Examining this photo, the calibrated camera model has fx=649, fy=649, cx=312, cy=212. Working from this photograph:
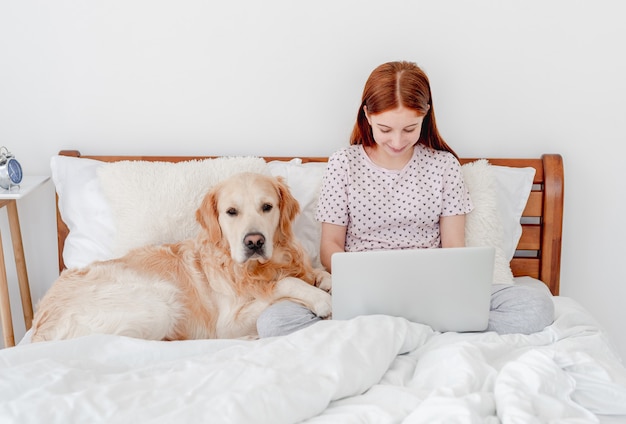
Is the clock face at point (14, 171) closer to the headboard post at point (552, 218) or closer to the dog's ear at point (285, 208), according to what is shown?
the dog's ear at point (285, 208)

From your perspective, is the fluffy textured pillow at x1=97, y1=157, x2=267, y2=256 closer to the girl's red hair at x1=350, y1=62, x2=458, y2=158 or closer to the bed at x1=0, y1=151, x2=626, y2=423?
the bed at x1=0, y1=151, x2=626, y2=423

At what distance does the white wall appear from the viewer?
2438mm

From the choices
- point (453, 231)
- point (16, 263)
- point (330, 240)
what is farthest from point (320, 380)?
point (16, 263)

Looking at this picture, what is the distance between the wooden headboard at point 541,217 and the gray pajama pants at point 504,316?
0.59 meters

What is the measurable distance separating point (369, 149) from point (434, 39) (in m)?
0.54

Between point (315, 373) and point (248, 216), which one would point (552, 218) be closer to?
point (248, 216)

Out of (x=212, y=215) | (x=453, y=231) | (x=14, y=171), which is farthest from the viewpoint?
(x=14, y=171)

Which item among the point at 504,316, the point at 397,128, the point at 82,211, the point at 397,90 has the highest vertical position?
the point at 397,90

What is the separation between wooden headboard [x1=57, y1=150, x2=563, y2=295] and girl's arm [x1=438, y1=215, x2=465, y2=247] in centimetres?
36

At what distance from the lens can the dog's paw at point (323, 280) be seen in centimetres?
204

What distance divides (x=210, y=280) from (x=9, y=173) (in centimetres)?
87

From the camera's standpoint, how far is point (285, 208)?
2.03m

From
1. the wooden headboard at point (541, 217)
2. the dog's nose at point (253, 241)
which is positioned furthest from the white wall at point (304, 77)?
the dog's nose at point (253, 241)

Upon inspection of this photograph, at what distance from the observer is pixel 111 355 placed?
1.58 m
